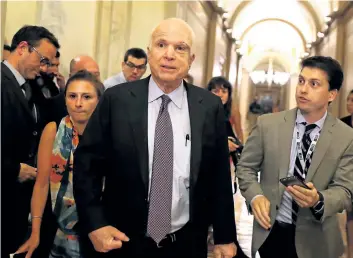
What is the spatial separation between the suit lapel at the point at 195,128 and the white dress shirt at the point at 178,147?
0.12 feet

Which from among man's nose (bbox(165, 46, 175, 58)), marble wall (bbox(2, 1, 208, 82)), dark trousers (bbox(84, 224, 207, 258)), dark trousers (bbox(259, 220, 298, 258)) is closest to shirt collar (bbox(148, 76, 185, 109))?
man's nose (bbox(165, 46, 175, 58))

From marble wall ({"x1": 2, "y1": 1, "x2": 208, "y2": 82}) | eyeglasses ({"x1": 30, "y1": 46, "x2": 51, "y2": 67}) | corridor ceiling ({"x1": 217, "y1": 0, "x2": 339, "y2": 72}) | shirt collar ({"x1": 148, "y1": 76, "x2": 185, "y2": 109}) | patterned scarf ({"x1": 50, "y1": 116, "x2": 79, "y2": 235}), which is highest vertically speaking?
corridor ceiling ({"x1": 217, "y1": 0, "x2": 339, "y2": 72})

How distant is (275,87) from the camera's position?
34.0 meters

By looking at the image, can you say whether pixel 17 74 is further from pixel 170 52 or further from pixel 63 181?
pixel 170 52

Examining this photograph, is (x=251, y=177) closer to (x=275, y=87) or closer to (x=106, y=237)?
(x=106, y=237)

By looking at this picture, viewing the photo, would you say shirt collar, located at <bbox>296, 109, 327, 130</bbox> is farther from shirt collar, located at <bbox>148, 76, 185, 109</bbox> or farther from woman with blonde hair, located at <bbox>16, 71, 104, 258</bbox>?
woman with blonde hair, located at <bbox>16, 71, 104, 258</bbox>

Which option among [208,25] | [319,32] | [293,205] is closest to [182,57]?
[293,205]

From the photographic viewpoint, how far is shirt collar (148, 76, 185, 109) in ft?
7.32

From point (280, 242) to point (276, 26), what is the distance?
23.0 metres

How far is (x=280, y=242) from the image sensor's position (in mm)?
2604

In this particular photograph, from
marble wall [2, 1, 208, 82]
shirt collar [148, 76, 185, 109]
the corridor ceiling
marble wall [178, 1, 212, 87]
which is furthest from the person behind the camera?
the corridor ceiling

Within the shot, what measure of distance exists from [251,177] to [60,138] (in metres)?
1.10

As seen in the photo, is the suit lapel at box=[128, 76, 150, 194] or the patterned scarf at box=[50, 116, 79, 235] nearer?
the suit lapel at box=[128, 76, 150, 194]

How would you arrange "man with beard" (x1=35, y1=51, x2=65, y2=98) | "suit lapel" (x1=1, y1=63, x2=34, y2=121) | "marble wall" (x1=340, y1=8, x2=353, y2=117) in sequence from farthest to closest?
"marble wall" (x1=340, y1=8, x2=353, y2=117), "man with beard" (x1=35, y1=51, x2=65, y2=98), "suit lapel" (x1=1, y1=63, x2=34, y2=121)
